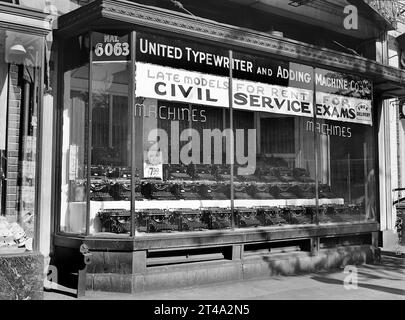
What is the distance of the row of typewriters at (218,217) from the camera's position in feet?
25.9

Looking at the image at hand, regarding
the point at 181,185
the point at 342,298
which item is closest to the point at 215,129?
Answer: the point at 181,185

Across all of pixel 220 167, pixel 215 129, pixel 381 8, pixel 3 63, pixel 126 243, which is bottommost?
pixel 126 243

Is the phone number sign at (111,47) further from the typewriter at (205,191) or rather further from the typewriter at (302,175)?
the typewriter at (302,175)

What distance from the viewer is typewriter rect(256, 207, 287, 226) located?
9.48m

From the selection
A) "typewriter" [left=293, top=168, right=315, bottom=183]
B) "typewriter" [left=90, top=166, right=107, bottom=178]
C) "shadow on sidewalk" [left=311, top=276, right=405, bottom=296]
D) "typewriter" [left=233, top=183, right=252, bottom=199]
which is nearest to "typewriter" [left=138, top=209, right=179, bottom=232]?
"typewriter" [left=90, top=166, right=107, bottom=178]

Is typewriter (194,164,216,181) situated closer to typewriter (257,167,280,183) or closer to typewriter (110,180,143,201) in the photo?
typewriter (257,167,280,183)

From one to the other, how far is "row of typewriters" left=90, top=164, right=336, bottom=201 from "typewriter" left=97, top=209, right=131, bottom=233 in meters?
0.25

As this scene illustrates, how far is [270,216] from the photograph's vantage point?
31.7 feet

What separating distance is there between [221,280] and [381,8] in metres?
8.32

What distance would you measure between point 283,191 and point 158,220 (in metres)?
3.25

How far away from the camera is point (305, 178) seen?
10.5m

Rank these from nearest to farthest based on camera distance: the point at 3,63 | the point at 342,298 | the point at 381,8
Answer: the point at 342,298
the point at 3,63
the point at 381,8

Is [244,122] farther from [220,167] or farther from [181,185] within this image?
[181,185]

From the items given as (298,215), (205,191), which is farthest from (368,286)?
(205,191)
